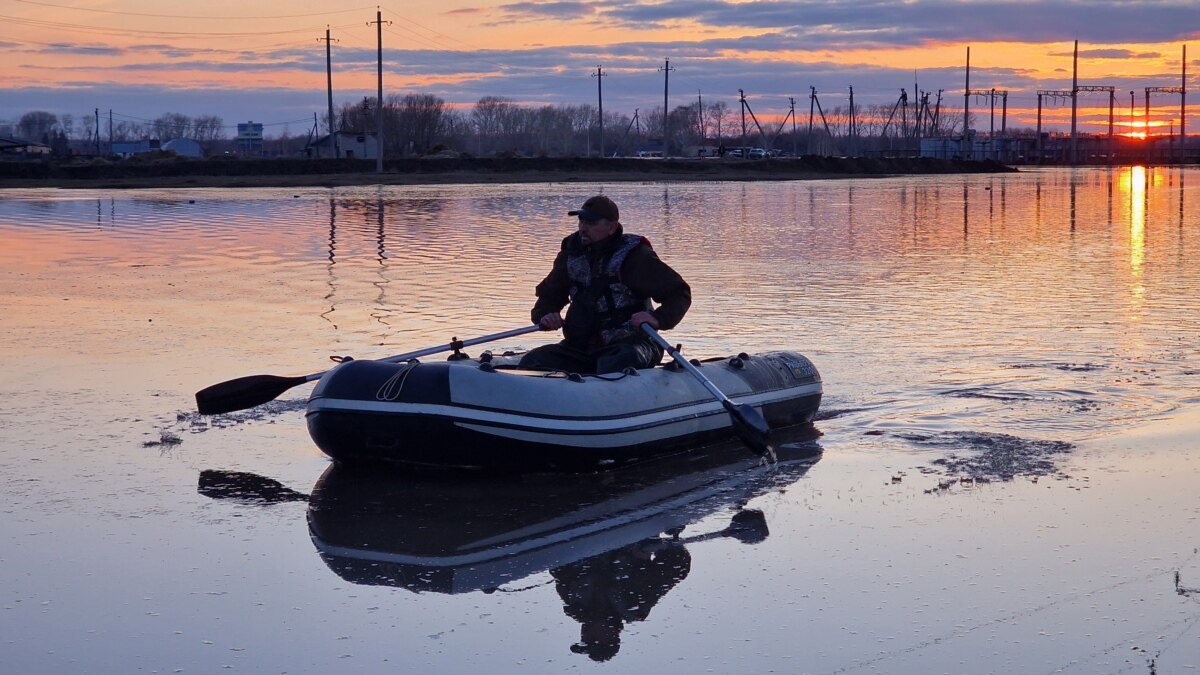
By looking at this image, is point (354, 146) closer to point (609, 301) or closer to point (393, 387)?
point (609, 301)

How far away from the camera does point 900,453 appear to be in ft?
27.5

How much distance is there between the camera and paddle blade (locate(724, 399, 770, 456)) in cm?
812

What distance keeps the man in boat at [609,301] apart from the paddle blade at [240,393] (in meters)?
1.52

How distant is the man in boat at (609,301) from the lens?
8.47m

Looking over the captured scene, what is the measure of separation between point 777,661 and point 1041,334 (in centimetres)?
856

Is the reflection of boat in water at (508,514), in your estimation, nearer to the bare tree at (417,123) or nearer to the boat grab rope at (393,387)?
the boat grab rope at (393,387)

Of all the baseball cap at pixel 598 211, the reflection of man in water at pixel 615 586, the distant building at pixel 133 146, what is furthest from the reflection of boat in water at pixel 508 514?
the distant building at pixel 133 146

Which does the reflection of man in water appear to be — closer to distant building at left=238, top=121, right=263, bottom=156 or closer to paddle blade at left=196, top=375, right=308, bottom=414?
paddle blade at left=196, top=375, right=308, bottom=414

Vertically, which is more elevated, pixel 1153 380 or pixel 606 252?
pixel 606 252

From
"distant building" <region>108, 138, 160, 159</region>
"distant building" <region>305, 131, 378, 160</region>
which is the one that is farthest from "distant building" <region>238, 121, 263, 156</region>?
"distant building" <region>305, 131, 378, 160</region>

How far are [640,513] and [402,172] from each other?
208 feet

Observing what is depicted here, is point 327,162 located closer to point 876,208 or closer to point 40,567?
point 876,208

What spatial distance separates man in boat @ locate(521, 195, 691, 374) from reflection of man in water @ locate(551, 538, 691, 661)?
201cm

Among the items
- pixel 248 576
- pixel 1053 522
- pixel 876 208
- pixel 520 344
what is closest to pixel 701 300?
pixel 520 344
